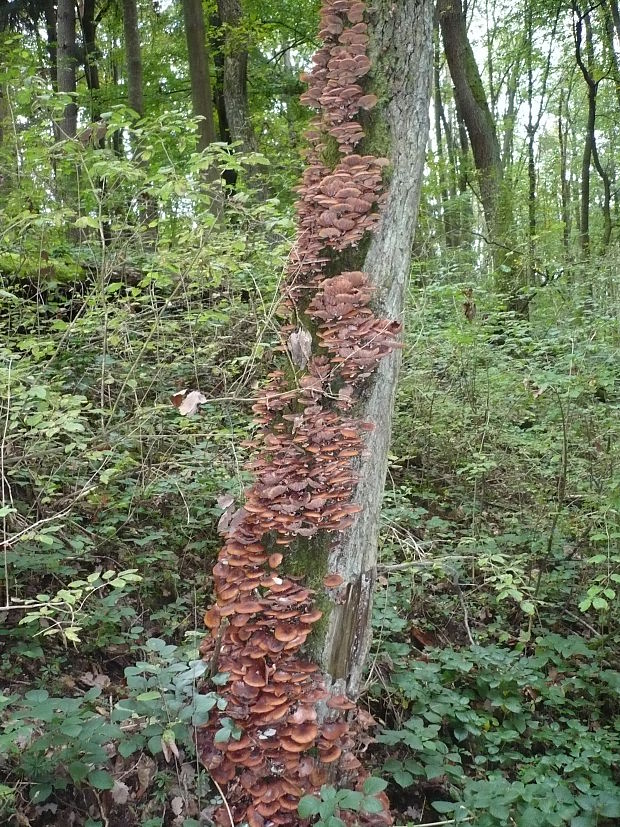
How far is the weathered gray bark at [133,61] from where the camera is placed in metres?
10.4

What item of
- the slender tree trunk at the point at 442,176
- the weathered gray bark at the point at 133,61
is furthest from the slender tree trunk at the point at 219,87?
the slender tree trunk at the point at 442,176

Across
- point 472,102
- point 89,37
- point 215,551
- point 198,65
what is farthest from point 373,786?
point 89,37

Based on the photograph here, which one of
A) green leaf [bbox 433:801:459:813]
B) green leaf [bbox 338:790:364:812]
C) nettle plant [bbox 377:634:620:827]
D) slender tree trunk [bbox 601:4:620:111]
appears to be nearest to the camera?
green leaf [bbox 338:790:364:812]

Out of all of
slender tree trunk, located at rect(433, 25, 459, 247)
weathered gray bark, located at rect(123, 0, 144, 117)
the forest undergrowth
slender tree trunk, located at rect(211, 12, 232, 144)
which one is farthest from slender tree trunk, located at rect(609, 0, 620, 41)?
weathered gray bark, located at rect(123, 0, 144, 117)

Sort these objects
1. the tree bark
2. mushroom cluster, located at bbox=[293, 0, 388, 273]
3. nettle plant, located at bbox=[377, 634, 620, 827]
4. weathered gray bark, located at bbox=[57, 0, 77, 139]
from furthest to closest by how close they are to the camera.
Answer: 1. the tree bark
2. weathered gray bark, located at bbox=[57, 0, 77, 139]
3. mushroom cluster, located at bbox=[293, 0, 388, 273]
4. nettle plant, located at bbox=[377, 634, 620, 827]

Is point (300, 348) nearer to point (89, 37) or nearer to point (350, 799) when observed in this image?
point (350, 799)

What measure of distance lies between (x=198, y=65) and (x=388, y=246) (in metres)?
8.70

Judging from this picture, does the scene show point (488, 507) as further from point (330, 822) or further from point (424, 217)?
point (424, 217)

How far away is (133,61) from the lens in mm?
10570

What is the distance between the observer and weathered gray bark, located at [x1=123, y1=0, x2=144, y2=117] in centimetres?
1038

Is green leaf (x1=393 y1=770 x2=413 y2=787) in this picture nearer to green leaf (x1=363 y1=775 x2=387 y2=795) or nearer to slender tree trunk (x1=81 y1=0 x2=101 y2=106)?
green leaf (x1=363 y1=775 x2=387 y2=795)

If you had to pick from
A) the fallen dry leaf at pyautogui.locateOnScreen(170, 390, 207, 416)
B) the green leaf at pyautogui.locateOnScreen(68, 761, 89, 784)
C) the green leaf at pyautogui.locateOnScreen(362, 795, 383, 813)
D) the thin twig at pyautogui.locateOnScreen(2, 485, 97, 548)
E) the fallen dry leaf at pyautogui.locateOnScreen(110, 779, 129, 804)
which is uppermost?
the fallen dry leaf at pyautogui.locateOnScreen(170, 390, 207, 416)

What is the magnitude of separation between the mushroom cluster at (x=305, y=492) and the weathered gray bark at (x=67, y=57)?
692cm

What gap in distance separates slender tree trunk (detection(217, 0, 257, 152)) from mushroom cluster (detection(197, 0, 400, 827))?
8602 millimetres
